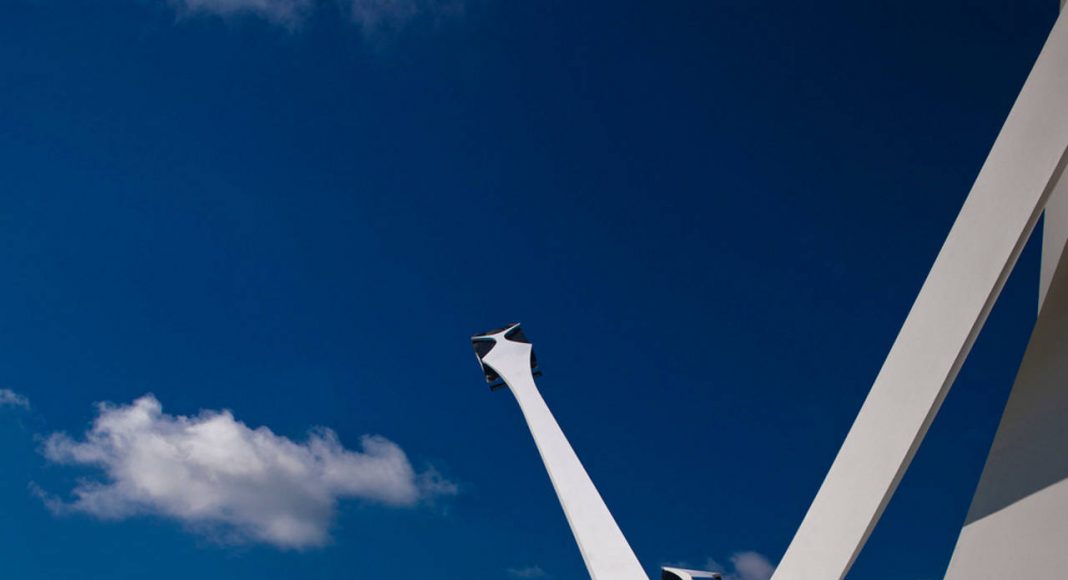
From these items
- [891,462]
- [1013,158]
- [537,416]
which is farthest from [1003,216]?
[537,416]

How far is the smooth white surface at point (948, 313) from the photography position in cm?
673

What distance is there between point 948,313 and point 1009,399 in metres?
1.95

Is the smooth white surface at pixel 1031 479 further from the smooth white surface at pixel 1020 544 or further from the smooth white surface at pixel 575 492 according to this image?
the smooth white surface at pixel 575 492

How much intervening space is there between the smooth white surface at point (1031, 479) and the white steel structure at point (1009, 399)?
12 mm

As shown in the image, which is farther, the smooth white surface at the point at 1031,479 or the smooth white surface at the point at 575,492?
the smooth white surface at the point at 575,492

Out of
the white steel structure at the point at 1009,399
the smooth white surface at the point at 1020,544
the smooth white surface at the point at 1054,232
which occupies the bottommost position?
the smooth white surface at the point at 1020,544

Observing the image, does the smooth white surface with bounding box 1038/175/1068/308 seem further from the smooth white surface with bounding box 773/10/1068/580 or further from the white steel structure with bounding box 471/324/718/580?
the white steel structure with bounding box 471/324/718/580

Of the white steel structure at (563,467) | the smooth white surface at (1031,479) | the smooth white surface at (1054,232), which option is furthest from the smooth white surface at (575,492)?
the smooth white surface at (1054,232)

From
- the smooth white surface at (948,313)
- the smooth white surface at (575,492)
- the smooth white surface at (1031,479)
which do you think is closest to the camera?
the smooth white surface at (948,313)

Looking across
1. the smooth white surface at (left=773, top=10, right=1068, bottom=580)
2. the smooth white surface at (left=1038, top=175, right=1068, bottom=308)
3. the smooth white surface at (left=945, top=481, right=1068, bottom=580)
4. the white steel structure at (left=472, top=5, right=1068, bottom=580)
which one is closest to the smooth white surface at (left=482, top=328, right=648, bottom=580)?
the white steel structure at (left=472, top=5, right=1068, bottom=580)

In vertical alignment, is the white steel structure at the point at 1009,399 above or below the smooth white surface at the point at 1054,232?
below

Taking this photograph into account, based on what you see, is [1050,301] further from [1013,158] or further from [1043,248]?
[1013,158]

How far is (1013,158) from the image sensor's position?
6898mm

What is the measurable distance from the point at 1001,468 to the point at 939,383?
1867 millimetres
